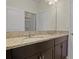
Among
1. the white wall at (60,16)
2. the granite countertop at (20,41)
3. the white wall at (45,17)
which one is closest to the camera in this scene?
the granite countertop at (20,41)

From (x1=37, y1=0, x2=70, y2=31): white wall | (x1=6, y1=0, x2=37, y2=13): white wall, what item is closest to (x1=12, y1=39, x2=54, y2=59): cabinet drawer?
(x1=6, y1=0, x2=37, y2=13): white wall

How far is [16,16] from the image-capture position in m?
2.04

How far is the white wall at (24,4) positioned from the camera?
1.93 meters

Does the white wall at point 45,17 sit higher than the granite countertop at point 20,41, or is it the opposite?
the white wall at point 45,17

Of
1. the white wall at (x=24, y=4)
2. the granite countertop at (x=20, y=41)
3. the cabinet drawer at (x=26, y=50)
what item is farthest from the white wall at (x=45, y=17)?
the cabinet drawer at (x=26, y=50)

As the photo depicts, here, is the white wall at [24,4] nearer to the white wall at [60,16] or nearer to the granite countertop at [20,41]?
the granite countertop at [20,41]

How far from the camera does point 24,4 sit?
7.34ft

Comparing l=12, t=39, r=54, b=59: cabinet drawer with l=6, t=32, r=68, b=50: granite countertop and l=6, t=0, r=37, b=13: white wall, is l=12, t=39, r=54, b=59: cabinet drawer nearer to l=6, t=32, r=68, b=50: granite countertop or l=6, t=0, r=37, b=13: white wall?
l=6, t=32, r=68, b=50: granite countertop

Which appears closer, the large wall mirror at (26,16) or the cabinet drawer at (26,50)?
the cabinet drawer at (26,50)

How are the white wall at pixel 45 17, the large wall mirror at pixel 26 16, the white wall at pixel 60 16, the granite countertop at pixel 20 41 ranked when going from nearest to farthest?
the granite countertop at pixel 20 41, the large wall mirror at pixel 26 16, the white wall at pixel 45 17, the white wall at pixel 60 16

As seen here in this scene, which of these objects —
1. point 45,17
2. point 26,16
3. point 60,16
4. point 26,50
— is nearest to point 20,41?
point 26,50
